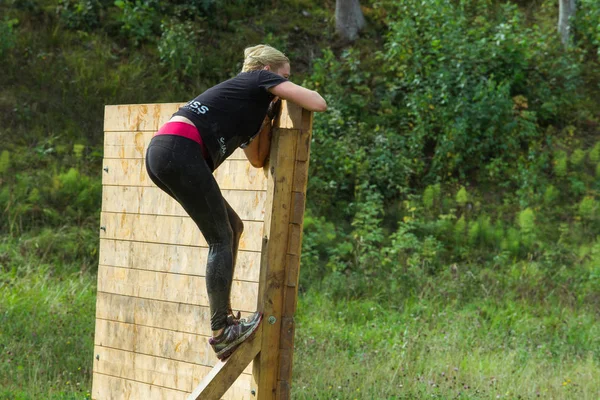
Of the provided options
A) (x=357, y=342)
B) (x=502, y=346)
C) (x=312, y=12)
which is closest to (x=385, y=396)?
(x=357, y=342)

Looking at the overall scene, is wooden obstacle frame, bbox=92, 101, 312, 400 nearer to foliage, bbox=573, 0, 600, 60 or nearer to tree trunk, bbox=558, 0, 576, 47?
foliage, bbox=573, 0, 600, 60

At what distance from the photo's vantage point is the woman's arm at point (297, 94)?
4.23 metres

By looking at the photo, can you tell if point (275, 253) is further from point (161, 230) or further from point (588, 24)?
point (588, 24)

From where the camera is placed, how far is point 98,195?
1047cm

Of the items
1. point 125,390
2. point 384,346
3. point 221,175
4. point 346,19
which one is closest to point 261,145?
point 221,175

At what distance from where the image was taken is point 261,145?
474 centimetres

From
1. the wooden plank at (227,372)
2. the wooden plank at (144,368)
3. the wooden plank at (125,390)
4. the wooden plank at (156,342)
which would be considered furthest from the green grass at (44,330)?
the wooden plank at (227,372)

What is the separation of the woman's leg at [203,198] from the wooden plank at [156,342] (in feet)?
2.46

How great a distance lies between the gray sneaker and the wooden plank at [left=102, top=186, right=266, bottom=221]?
30.3 inches

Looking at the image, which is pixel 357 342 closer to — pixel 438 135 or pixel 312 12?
pixel 438 135

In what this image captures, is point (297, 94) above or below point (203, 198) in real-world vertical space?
above

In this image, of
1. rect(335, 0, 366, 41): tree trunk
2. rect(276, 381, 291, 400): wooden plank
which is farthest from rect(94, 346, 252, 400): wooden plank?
rect(335, 0, 366, 41): tree trunk

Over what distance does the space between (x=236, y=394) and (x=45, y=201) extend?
626 centimetres

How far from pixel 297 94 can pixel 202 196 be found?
78cm
